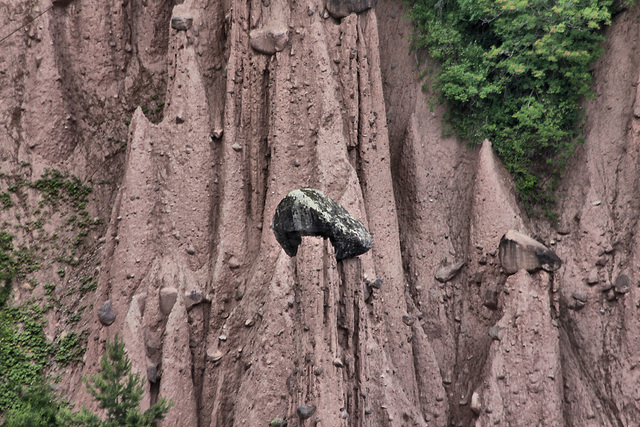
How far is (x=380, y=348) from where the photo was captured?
9.34m

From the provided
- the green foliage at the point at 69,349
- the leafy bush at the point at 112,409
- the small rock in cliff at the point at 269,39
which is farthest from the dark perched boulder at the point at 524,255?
the green foliage at the point at 69,349

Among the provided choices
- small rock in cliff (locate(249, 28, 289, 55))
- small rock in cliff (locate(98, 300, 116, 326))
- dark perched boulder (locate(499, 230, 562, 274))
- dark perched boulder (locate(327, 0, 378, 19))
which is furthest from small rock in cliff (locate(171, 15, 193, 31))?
dark perched boulder (locate(499, 230, 562, 274))

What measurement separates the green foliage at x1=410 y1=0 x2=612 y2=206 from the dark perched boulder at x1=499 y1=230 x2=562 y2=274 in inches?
67.5

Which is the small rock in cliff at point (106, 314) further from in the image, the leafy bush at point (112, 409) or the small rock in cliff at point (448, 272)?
the small rock in cliff at point (448, 272)

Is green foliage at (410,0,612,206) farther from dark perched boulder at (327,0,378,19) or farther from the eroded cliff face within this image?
dark perched boulder at (327,0,378,19)

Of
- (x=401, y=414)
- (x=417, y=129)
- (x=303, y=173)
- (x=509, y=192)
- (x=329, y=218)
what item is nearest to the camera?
(x=329, y=218)

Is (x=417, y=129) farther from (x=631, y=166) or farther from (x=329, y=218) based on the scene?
(x=329, y=218)

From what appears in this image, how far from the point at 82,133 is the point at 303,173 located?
625 cm

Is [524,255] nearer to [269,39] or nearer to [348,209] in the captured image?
[348,209]

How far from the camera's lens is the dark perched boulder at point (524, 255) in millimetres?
9680

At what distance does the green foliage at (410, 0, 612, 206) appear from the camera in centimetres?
1020

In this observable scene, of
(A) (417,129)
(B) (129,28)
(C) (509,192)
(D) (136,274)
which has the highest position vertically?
(B) (129,28)

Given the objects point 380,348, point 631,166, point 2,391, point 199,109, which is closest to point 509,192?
point 631,166

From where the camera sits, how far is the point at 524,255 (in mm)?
9773
